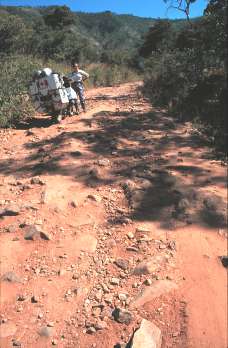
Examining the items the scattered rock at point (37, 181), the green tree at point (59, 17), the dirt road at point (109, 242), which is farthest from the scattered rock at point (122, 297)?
the green tree at point (59, 17)

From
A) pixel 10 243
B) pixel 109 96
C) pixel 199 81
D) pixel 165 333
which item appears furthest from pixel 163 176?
pixel 109 96

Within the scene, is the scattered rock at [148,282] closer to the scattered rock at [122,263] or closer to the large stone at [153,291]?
the large stone at [153,291]

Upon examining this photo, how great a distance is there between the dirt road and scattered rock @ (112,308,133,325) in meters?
0.01

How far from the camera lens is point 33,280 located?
417 cm

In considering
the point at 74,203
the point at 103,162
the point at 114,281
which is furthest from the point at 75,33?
the point at 114,281

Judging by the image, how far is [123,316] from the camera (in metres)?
3.76

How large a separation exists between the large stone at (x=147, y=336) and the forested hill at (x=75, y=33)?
49.7 ft

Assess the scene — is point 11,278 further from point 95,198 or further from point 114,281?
point 95,198

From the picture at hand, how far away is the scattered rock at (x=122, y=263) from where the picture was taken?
4.32 meters

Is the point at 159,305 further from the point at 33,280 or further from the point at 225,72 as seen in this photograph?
the point at 225,72

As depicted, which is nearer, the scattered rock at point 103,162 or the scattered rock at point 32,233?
the scattered rock at point 32,233

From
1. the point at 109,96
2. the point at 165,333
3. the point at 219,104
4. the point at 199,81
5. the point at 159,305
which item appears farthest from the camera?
the point at 109,96

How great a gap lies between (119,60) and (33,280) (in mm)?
25831

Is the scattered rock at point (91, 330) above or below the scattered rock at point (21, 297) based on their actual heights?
below
